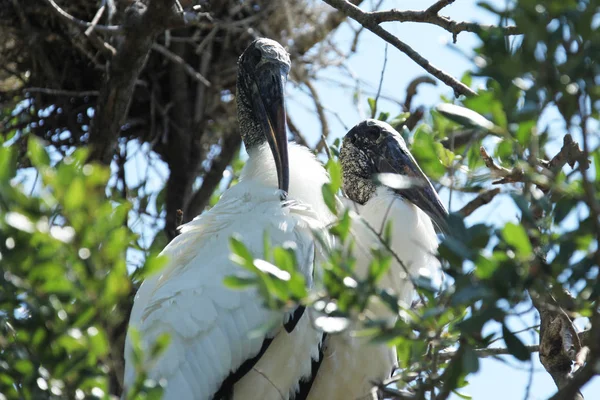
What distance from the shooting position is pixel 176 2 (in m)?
3.72

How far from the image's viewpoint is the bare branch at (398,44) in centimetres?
309

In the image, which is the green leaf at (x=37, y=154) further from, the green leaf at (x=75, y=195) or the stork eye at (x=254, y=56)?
the stork eye at (x=254, y=56)

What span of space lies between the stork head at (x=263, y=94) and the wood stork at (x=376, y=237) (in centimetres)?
40

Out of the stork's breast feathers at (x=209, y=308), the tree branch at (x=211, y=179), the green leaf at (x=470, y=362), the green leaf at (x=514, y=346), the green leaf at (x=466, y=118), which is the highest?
the green leaf at (x=466, y=118)

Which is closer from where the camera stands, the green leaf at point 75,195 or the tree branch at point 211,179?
the green leaf at point 75,195

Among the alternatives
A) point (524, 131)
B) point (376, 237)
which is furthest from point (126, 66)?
point (524, 131)

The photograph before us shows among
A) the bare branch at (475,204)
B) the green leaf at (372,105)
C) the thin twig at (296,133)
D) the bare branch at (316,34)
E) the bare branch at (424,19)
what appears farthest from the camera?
the bare branch at (316,34)

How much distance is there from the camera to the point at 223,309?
10.5 feet

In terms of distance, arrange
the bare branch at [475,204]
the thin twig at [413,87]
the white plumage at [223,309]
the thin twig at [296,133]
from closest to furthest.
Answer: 1. the white plumage at [223,309]
2. the bare branch at [475,204]
3. the thin twig at [413,87]
4. the thin twig at [296,133]

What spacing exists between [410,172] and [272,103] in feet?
2.17

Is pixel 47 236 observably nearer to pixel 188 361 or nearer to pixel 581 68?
pixel 581 68

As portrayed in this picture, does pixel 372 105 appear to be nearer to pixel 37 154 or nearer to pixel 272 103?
pixel 272 103

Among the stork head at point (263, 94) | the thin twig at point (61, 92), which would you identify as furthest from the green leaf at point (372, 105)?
the thin twig at point (61, 92)

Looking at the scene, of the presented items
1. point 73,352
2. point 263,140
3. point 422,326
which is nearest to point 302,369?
point 263,140
